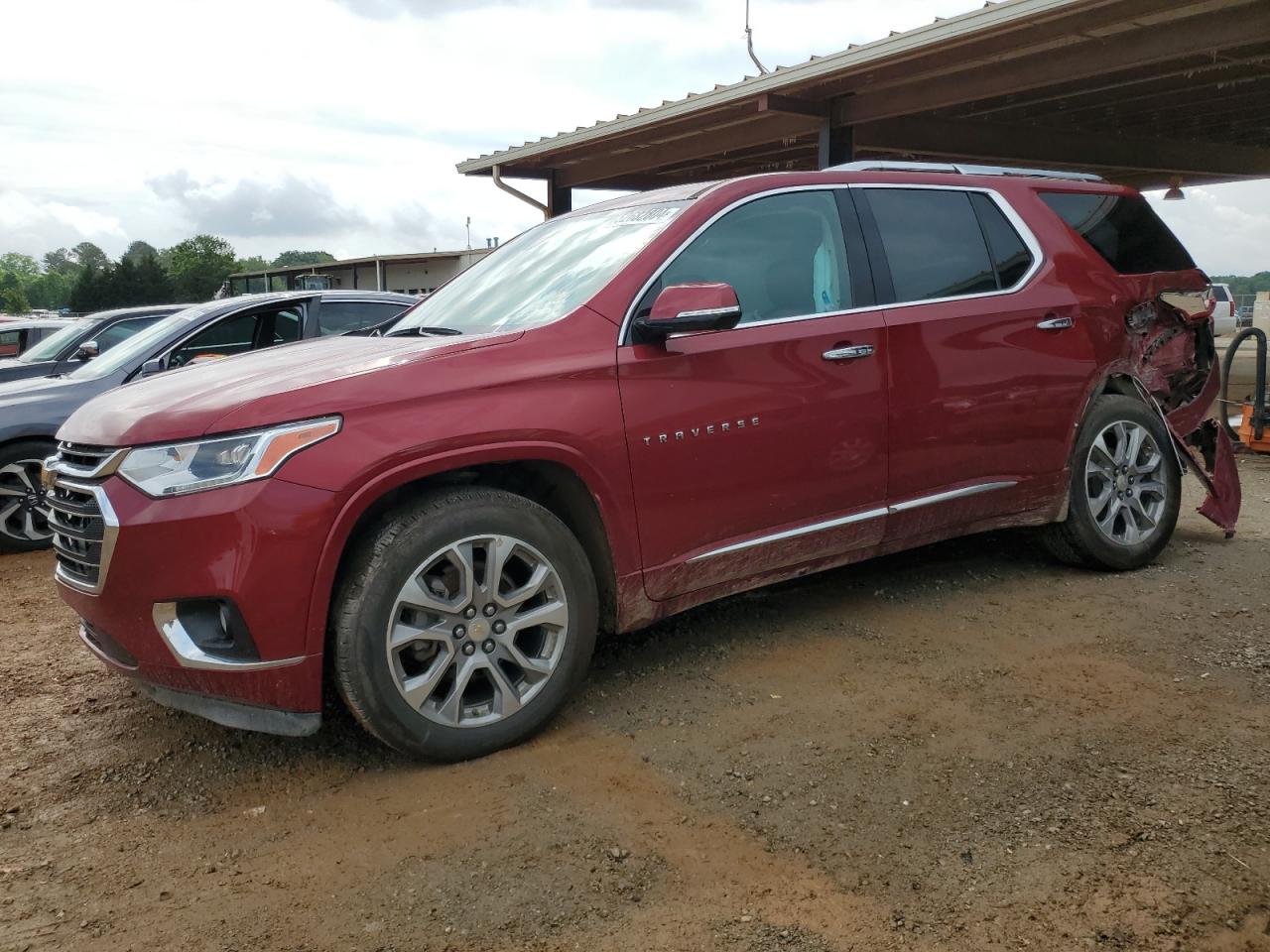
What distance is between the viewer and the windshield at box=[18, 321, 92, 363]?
827 centimetres

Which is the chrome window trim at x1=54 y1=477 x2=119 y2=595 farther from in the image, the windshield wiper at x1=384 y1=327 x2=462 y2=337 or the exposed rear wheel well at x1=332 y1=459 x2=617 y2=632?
the windshield wiper at x1=384 y1=327 x2=462 y2=337

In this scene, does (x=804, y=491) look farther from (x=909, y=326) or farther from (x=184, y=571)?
(x=184, y=571)

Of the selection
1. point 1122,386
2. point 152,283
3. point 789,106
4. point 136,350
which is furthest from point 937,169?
point 152,283

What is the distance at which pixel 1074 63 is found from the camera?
9.21 metres

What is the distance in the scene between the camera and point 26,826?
2787mm

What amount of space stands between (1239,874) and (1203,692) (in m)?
1.20

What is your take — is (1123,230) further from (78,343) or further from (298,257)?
(298,257)

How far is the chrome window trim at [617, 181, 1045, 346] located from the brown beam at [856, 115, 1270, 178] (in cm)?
770

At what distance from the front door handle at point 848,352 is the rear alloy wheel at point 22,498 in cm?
518

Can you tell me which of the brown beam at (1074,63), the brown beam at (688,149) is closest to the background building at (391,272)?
the brown beam at (688,149)

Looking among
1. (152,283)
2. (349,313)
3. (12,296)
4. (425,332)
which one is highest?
(12,296)

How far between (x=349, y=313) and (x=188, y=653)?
206 inches

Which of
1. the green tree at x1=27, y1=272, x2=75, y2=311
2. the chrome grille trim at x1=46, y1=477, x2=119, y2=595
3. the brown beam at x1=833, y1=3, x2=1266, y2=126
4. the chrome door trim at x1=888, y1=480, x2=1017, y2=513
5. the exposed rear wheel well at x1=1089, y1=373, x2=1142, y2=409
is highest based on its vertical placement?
the green tree at x1=27, y1=272, x2=75, y2=311

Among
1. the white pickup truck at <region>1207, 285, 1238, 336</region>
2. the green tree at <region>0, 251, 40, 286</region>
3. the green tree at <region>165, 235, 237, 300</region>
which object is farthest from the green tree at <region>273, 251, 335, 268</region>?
the white pickup truck at <region>1207, 285, 1238, 336</region>
